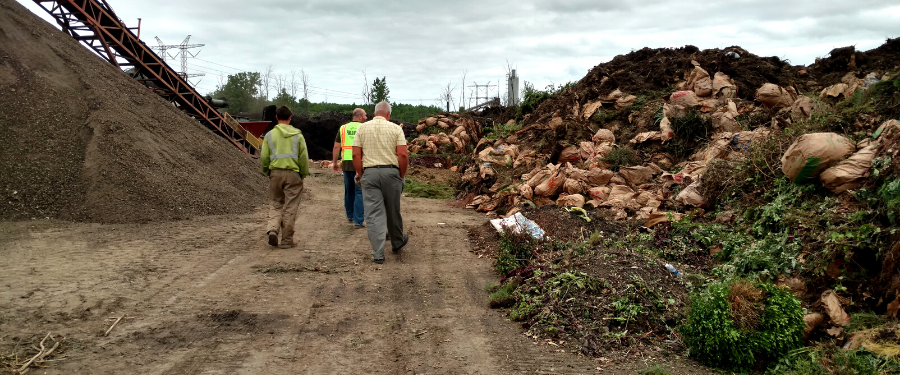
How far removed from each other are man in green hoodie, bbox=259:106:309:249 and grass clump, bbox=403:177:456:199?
6.61 m

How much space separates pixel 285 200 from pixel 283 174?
0.34 metres

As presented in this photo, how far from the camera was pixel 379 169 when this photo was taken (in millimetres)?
6902

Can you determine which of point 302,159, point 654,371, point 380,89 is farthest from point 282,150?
point 380,89

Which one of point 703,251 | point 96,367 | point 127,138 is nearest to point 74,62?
point 127,138

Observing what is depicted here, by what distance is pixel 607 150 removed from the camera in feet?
37.4

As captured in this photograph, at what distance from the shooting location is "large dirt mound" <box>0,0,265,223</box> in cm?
827

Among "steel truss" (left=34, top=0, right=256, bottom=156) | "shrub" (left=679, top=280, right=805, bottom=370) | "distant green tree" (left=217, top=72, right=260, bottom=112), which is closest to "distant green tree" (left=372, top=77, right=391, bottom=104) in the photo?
"distant green tree" (left=217, top=72, right=260, bottom=112)

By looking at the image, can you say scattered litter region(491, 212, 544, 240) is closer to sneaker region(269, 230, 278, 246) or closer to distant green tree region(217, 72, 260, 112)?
sneaker region(269, 230, 278, 246)

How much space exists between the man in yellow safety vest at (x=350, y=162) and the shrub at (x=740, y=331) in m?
5.62

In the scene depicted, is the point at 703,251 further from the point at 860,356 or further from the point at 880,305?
the point at 860,356

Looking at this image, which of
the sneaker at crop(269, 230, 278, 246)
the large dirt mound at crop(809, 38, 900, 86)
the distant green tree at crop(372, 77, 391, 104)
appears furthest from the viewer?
the distant green tree at crop(372, 77, 391, 104)

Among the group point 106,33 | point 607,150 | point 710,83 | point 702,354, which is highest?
point 106,33

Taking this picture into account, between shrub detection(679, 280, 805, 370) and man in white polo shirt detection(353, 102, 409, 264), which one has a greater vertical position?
man in white polo shirt detection(353, 102, 409, 264)

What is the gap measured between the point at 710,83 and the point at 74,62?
12455mm
